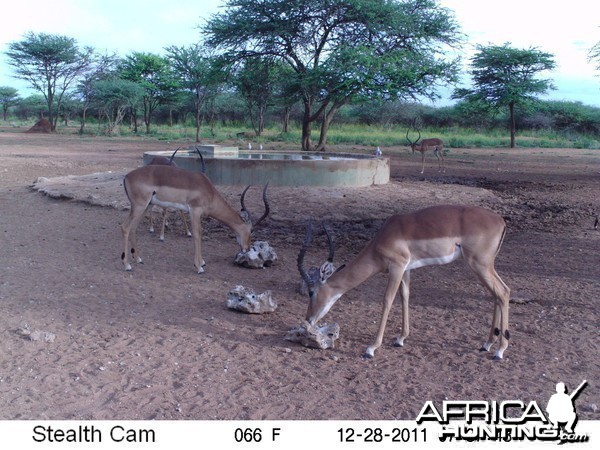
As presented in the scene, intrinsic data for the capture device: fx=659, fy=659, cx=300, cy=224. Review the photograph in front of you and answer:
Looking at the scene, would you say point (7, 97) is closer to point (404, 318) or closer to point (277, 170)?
point (277, 170)

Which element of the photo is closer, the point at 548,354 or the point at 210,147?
the point at 548,354

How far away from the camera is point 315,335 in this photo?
216 inches

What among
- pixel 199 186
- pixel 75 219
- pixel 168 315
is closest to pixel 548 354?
pixel 168 315

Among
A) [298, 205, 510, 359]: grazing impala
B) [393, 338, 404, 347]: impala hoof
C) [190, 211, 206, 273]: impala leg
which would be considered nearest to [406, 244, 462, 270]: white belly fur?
[298, 205, 510, 359]: grazing impala

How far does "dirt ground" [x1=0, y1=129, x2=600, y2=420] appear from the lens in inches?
179

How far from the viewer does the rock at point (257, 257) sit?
8.29 metres

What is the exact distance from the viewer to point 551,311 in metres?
6.70

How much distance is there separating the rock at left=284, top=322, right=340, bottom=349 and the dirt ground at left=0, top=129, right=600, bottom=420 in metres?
0.09

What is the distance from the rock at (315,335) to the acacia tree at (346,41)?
18.7 metres

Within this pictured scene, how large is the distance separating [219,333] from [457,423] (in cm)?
241

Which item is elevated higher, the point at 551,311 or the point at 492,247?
the point at 492,247

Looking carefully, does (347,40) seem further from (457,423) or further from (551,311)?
(457,423)

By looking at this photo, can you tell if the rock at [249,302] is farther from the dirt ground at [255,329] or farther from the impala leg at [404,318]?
the impala leg at [404,318]

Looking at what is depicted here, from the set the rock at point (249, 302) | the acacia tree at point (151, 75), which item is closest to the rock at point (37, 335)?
the rock at point (249, 302)
